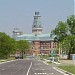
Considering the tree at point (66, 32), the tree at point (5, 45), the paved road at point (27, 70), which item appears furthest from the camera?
the tree at point (5, 45)

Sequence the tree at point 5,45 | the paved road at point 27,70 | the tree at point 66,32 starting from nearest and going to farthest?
the paved road at point 27,70 < the tree at point 66,32 < the tree at point 5,45

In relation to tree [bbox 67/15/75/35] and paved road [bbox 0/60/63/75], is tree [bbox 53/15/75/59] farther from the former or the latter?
paved road [bbox 0/60/63/75]

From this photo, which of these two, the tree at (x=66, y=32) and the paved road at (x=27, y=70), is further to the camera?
the tree at (x=66, y=32)

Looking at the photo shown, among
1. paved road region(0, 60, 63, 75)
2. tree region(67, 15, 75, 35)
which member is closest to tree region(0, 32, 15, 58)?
tree region(67, 15, 75, 35)

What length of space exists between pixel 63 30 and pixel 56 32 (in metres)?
2.34

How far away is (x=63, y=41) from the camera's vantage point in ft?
312

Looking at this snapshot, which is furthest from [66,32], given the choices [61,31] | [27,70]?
[27,70]

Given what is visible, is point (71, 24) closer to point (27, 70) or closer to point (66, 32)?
point (66, 32)

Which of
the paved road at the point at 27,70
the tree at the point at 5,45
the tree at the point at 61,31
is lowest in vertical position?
the paved road at the point at 27,70

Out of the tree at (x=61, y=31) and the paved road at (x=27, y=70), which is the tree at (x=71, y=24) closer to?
the tree at (x=61, y=31)

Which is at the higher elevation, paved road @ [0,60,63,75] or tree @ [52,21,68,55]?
tree @ [52,21,68,55]

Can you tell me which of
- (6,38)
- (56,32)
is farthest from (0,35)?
(56,32)

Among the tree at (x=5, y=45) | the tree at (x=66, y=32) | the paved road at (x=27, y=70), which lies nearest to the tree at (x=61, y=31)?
the tree at (x=66, y=32)

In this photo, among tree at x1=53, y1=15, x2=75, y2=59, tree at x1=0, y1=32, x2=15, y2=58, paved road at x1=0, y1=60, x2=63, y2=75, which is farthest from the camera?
tree at x1=0, y1=32, x2=15, y2=58
